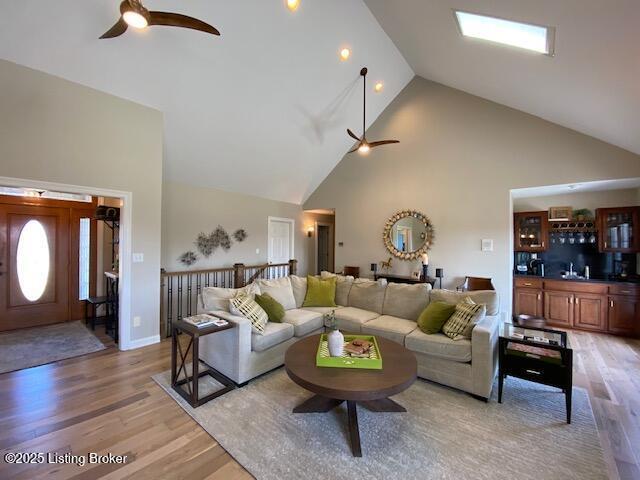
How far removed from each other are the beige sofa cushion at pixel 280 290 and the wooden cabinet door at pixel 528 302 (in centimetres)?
428

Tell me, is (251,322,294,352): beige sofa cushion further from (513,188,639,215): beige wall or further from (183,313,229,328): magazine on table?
(513,188,639,215): beige wall

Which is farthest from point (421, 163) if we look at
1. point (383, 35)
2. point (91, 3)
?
point (91, 3)

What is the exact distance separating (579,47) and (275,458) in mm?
4252

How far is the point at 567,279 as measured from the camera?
4.74 metres

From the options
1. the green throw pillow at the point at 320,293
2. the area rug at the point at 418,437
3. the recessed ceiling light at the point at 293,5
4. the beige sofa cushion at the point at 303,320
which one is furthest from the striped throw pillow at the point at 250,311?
the recessed ceiling light at the point at 293,5

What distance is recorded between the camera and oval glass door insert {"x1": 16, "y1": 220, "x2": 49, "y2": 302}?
4574 millimetres

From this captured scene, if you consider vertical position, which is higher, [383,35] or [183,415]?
[383,35]

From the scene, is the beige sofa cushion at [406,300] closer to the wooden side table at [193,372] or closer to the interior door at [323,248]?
the wooden side table at [193,372]

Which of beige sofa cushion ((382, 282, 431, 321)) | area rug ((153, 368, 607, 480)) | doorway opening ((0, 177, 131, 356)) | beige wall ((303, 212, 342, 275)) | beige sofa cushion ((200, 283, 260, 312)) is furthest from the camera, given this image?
beige wall ((303, 212, 342, 275))

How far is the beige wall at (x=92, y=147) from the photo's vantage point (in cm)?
296

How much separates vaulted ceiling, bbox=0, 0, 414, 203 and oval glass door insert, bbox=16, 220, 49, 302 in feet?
7.59

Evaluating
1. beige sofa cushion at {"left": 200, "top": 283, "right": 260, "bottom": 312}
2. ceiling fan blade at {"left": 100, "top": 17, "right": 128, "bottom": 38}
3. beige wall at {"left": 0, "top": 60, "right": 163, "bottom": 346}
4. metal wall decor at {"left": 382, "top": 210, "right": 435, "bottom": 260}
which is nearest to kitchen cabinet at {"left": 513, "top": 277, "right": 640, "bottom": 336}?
metal wall decor at {"left": 382, "top": 210, "right": 435, "bottom": 260}

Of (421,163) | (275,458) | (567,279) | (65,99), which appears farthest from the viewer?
(421,163)

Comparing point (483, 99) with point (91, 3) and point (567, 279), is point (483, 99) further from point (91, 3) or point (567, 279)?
point (91, 3)
